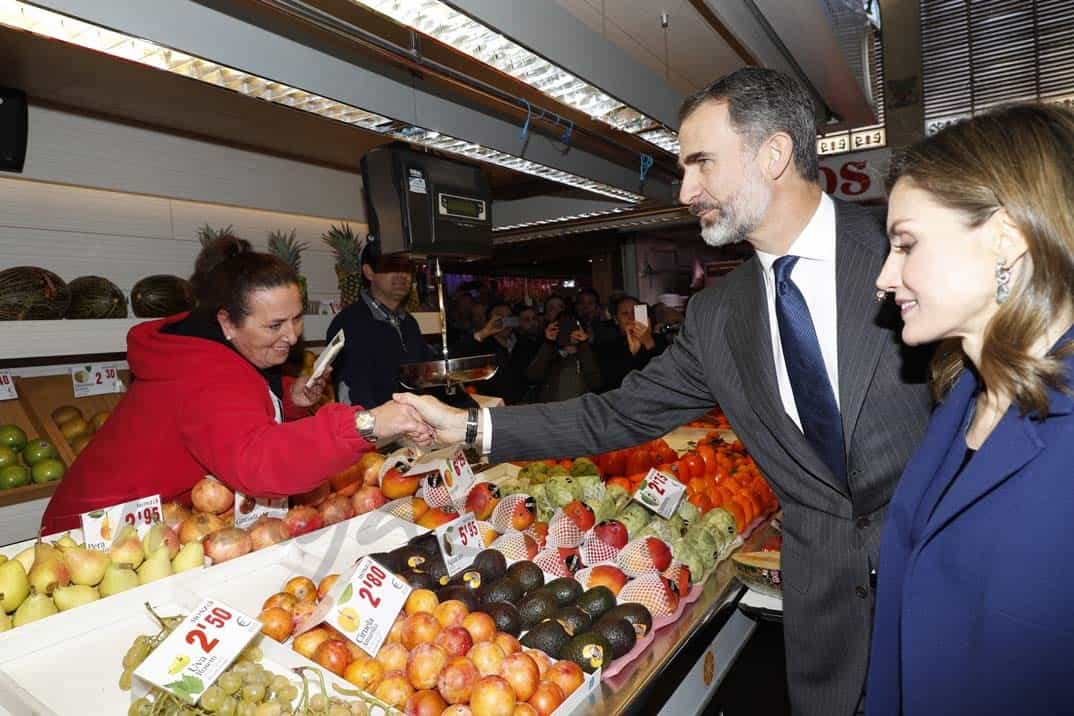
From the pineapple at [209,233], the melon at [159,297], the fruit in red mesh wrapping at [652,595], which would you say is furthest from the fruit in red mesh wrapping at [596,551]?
the pineapple at [209,233]

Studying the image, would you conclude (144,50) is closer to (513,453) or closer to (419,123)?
(419,123)

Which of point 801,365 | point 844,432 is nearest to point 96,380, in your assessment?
point 801,365

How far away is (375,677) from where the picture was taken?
1.54 metres

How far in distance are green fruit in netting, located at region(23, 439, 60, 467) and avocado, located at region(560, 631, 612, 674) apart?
3542 mm

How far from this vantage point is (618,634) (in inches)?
68.6

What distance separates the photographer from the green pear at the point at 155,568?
1880 millimetres

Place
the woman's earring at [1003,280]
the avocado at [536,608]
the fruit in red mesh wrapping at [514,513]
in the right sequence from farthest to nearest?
the fruit in red mesh wrapping at [514,513] < the avocado at [536,608] < the woman's earring at [1003,280]

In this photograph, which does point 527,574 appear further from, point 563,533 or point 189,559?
point 189,559

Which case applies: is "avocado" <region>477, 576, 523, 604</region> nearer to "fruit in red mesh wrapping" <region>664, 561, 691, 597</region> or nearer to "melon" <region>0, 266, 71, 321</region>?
"fruit in red mesh wrapping" <region>664, 561, 691, 597</region>

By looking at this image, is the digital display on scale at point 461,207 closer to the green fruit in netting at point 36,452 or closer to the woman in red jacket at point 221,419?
the woman in red jacket at point 221,419

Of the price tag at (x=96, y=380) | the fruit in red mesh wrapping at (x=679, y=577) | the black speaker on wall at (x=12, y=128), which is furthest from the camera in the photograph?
the price tag at (x=96, y=380)

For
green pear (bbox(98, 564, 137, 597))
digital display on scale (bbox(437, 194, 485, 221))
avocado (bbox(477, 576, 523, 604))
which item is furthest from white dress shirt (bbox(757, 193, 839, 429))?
digital display on scale (bbox(437, 194, 485, 221))

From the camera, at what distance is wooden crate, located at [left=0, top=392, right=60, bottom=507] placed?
374cm

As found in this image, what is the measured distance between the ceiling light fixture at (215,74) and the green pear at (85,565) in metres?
1.44
